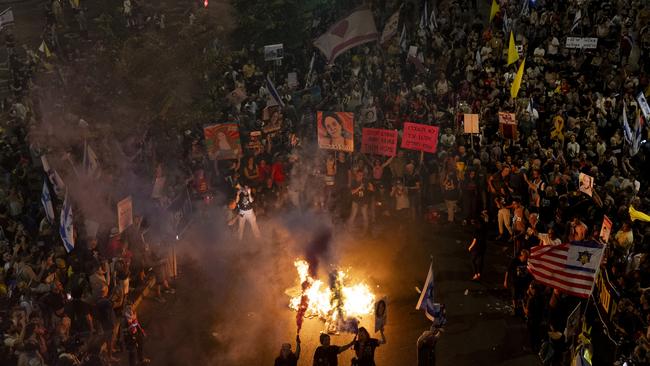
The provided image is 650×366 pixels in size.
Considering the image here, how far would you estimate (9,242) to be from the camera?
13781mm

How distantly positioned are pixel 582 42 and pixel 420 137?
805 centimetres

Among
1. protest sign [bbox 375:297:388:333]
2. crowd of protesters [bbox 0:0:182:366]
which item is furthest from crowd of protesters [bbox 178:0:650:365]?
crowd of protesters [bbox 0:0:182:366]

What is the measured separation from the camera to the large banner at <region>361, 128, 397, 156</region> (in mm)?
16531

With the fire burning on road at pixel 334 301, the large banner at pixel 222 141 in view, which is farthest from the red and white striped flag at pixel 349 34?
the fire burning on road at pixel 334 301

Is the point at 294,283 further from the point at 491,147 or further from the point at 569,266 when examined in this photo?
the point at 491,147

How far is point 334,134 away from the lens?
17016mm

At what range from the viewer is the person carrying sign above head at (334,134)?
55.3 feet

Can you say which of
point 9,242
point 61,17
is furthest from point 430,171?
point 61,17

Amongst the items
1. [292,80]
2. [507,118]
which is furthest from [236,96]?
[507,118]

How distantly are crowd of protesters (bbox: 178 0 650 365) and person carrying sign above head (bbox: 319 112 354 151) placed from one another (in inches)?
14.6

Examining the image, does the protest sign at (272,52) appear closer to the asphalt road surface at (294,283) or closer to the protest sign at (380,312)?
the asphalt road surface at (294,283)

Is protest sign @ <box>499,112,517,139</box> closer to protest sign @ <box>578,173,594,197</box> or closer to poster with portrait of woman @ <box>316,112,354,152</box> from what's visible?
protest sign @ <box>578,173,594,197</box>

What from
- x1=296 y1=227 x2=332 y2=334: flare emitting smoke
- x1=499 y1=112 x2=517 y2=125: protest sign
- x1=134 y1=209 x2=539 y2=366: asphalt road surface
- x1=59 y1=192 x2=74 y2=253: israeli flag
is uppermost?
x1=499 y1=112 x2=517 y2=125: protest sign

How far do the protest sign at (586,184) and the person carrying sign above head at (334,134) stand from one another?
566 cm
